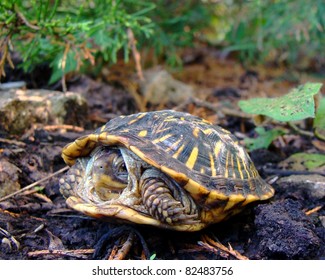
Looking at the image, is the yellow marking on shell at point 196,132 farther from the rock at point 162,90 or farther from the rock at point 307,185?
the rock at point 162,90

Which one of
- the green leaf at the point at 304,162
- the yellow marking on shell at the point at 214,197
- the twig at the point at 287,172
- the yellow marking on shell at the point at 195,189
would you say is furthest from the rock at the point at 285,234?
the green leaf at the point at 304,162

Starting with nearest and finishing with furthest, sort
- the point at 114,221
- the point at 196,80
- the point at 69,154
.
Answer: the point at 114,221 → the point at 69,154 → the point at 196,80

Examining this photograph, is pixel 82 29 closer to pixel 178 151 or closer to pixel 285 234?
pixel 178 151

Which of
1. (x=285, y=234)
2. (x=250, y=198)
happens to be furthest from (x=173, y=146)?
(x=285, y=234)

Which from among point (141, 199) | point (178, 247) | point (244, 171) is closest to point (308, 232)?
point (244, 171)

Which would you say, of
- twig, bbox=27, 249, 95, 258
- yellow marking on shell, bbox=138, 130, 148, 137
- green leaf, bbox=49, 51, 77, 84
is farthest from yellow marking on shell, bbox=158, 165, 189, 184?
Result: green leaf, bbox=49, 51, 77, 84

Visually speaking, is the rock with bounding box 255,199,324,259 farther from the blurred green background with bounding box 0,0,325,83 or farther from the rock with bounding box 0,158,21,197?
the blurred green background with bounding box 0,0,325,83
